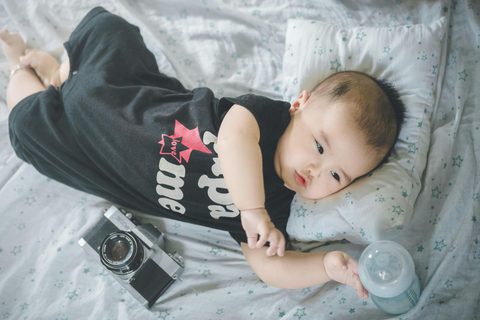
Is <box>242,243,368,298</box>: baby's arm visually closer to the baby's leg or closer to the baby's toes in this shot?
the baby's leg

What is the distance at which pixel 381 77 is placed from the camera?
1.17 metres

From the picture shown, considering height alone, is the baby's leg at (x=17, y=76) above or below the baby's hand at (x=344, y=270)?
above

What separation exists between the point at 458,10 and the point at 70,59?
58.0 inches

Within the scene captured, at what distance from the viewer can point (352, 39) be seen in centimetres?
123

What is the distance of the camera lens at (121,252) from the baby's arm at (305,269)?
1.22ft

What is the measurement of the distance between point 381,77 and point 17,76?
140 cm

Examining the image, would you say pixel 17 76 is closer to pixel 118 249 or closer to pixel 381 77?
pixel 118 249

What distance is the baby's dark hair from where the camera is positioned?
968 millimetres

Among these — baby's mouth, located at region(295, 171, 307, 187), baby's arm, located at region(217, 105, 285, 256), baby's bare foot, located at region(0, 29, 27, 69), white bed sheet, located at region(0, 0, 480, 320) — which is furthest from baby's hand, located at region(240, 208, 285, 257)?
baby's bare foot, located at region(0, 29, 27, 69)

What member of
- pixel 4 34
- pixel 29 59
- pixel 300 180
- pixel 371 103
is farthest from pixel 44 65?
pixel 371 103

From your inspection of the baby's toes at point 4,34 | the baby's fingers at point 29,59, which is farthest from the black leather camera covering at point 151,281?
the baby's toes at point 4,34

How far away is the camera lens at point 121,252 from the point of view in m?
1.02

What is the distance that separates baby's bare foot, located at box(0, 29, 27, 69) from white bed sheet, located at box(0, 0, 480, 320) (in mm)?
69

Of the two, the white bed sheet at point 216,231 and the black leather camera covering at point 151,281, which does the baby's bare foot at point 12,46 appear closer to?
the white bed sheet at point 216,231
